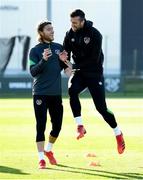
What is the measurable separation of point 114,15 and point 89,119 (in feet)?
84.1

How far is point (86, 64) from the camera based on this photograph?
11.7 meters

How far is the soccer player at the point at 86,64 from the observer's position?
1157 centimetres

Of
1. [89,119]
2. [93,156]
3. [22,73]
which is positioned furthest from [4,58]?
[93,156]

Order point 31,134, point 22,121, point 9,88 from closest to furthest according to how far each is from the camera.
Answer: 1. point 31,134
2. point 22,121
3. point 9,88

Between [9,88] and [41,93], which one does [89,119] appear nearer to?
[41,93]

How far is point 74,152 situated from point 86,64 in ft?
A: 5.50

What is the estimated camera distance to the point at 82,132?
1182 centimetres

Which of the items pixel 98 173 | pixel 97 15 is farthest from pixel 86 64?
pixel 97 15

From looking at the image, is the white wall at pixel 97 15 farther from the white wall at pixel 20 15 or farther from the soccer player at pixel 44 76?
the soccer player at pixel 44 76

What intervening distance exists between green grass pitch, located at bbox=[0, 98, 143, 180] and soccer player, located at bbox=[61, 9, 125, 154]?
1.81 ft

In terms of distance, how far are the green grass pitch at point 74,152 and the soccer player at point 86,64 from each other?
1.81 feet

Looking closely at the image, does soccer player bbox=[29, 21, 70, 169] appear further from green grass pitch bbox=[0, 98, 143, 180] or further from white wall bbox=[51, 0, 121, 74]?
white wall bbox=[51, 0, 121, 74]

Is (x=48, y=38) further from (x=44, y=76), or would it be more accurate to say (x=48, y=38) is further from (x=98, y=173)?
(x=98, y=173)

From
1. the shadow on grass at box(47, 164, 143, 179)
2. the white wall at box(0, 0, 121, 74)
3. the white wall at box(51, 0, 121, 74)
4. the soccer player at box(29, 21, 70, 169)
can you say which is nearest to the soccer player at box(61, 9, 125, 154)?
the soccer player at box(29, 21, 70, 169)
